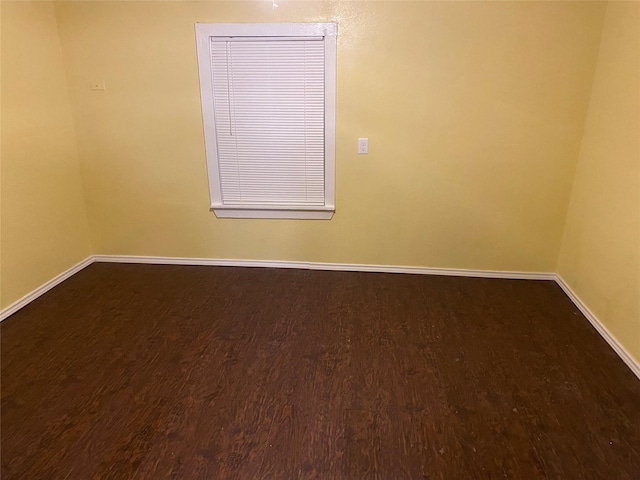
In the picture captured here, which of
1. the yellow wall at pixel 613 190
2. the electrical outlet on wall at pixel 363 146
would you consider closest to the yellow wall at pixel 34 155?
the electrical outlet on wall at pixel 363 146

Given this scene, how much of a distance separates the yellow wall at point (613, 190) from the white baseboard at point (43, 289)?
379cm

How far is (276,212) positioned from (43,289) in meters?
1.79

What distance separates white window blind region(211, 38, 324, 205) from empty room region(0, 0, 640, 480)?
16 mm

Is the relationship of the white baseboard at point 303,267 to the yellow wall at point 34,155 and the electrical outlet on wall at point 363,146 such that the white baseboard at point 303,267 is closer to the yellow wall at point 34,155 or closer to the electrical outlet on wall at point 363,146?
the yellow wall at point 34,155

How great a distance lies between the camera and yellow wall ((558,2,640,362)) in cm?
227

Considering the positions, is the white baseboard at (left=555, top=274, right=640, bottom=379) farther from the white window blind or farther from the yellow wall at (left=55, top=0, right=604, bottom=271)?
the white window blind

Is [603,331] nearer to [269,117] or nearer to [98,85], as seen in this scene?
[269,117]

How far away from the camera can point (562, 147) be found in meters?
2.88

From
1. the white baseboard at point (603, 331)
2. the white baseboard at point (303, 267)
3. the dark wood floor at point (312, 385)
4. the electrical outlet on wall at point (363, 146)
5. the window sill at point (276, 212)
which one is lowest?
the dark wood floor at point (312, 385)

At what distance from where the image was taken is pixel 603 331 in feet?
8.20

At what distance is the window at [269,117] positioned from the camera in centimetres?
283

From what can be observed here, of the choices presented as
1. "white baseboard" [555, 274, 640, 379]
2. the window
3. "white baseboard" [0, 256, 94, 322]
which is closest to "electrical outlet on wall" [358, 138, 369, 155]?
the window

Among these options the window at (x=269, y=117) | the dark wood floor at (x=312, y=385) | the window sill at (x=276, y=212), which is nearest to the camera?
the dark wood floor at (x=312, y=385)

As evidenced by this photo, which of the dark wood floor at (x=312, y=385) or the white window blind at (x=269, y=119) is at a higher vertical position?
the white window blind at (x=269, y=119)
